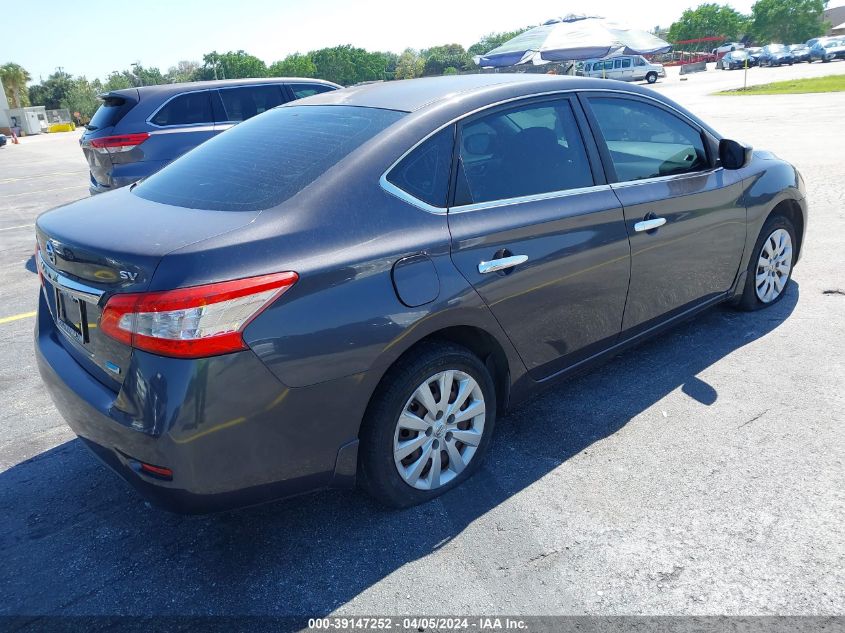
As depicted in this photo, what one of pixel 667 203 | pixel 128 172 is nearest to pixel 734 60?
pixel 128 172

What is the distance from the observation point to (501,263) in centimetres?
289

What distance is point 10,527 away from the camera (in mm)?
2918

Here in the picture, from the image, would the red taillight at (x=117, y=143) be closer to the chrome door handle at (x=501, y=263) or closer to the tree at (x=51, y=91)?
the chrome door handle at (x=501, y=263)

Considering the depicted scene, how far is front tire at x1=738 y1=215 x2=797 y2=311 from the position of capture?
4602 millimetres

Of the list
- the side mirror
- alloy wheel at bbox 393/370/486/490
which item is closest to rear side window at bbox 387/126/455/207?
alloy wheel at bbox 393/370/486/490

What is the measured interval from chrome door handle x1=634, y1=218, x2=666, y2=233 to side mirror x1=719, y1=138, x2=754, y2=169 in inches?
32.0

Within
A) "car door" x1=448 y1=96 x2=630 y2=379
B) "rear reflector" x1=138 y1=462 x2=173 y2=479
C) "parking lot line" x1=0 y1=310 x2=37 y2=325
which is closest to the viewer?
"rear reflector" x1=138 y1=462 x2=173 y2=479

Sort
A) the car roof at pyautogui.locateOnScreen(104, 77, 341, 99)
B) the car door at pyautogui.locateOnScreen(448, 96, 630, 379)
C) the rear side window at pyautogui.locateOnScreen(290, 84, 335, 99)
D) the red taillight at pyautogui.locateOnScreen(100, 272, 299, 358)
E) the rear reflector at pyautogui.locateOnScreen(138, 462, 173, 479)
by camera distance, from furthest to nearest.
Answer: the rear side window at pyautogui.locateOnScreen(290, 84, 335, 99)
the car roof at pyautogui.locateOnScreen(104, 77, 341, 99)
the car door at pyautogui.locateOnScreen(448, 96, 630, 379)
the rear reflector at pyautogui.locateOnScreen(138, 462, 173, 479)
the red taillight at pyautogui.locateOnScreen(100, 272, 299, 358)

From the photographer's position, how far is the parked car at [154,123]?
748 cm

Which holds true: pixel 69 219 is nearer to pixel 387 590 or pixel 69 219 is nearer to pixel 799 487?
pixel 387 590

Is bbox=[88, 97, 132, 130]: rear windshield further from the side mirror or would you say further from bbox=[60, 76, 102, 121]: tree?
bbox=[60, 76, 102, 121]: tree

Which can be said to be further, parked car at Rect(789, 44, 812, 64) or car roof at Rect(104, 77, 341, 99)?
parked car at Rect(789, 44, 812, 64)

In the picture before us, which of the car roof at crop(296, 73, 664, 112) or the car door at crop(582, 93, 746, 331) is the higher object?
the car roof at crop(296, 73, 664, 112)

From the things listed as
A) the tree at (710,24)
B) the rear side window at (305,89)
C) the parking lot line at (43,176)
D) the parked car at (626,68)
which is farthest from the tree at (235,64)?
the rear side window at (305,89)
